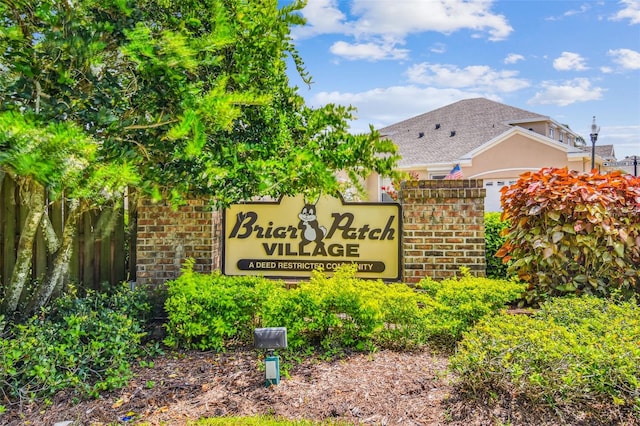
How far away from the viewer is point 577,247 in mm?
4973

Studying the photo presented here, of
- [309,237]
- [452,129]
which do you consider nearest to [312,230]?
[309,237]

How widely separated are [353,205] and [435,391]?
291cm

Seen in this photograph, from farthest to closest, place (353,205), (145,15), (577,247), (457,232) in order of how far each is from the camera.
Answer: (353,205) < (457,232) < (577,247) < (145,15)

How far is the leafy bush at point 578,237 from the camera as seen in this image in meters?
4.89

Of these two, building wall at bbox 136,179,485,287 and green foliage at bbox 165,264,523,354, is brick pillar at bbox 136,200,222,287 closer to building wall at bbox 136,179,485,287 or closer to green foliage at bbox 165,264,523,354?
building wall at bbox 136,179,485,287

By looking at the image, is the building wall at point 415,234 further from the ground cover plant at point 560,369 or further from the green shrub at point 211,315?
the ground cover plant at point 560,369

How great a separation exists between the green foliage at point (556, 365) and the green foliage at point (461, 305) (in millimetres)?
729

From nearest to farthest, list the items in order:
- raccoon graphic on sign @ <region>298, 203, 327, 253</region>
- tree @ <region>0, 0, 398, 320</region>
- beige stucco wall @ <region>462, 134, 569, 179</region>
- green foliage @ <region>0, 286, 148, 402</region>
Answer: tree @ <region>0, 0, 398, 320</region>, green foliage @ <region>0, 286, 148, 402</region>, raccoon graphic on sign @ <region>298, 203, 327, 253</region>, beige stucco wall @ <region>462, 134, 569, 179</region>

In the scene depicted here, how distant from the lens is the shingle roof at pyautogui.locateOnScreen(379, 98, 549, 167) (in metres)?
21.5

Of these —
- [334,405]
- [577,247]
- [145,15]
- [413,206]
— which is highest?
[145,15]

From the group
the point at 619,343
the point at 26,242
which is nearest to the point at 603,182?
the point at 619,343

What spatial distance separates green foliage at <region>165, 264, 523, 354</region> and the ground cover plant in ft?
2.80

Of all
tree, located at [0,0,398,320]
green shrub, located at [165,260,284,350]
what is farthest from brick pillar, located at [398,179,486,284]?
green shrub, located at [165,260,284,350]

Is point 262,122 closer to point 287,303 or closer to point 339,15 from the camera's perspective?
point 287,303
